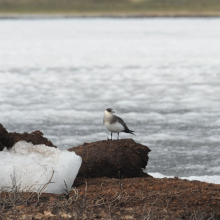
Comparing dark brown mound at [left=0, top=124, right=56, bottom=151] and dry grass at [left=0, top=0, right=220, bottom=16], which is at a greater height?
dry grass at [left=0, top=0, right=220, bottom=16]

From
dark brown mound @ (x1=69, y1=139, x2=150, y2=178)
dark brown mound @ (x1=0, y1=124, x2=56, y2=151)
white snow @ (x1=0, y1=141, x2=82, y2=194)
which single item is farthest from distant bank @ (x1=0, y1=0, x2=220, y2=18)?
white snow @ (x1=0, y1=141, x2=82, y2=194)

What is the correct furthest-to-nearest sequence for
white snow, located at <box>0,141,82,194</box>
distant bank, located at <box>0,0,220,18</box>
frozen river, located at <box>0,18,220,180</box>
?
1. distant bank, located at <box>0,0,220,18</box>
2. frozen river, located at <box>0,18,220,180</box>
3. white snow, located at <box>0,141,82,194</box>

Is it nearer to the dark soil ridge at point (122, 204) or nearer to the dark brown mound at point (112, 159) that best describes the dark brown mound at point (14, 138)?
the dark brown mound at point (112, 159)

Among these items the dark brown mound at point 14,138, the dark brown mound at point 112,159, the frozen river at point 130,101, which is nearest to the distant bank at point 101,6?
the frozen river at point 130,101

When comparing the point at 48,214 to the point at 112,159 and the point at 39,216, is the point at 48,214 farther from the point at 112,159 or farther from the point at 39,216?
the point at 112,159

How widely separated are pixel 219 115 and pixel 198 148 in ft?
8.15

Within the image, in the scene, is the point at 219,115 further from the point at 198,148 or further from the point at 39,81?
the point at 39,81

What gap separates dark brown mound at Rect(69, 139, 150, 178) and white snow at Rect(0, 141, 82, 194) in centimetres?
50

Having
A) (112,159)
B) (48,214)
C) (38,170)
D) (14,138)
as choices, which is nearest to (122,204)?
(48,214)

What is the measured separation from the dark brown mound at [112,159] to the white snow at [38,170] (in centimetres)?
50

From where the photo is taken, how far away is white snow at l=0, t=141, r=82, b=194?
4.38 meters

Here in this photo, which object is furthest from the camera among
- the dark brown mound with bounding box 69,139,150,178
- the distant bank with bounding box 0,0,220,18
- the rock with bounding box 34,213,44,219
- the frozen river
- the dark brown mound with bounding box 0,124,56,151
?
the distant bank with bounding box 0,0,220,18

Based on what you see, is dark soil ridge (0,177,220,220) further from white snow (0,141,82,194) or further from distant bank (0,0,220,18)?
distant bank (0,0,220,18)

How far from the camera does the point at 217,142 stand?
7.30 metres
